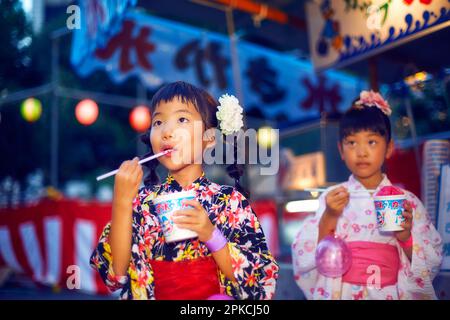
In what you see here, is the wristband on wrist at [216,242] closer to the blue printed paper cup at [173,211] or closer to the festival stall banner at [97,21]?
the blue printed paper cup at [173,211]

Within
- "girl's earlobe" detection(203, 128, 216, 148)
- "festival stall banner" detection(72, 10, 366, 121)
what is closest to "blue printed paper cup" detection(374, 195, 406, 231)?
"girl's earlobe" detection(203, 128, 216, 148)

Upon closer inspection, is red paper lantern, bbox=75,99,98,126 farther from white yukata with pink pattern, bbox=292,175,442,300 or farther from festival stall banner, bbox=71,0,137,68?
white yukata with pink pattern, bbox=292,175,442,300

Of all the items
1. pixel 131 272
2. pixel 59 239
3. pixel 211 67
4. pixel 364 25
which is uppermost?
pixel 211 67

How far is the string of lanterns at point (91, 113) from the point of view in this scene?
6.90 m

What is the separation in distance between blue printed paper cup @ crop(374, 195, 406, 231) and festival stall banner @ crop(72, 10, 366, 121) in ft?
12.7

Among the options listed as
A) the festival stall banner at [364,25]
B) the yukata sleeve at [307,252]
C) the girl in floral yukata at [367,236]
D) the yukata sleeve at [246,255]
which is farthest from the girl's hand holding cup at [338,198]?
the festival stall banner at [364,25]

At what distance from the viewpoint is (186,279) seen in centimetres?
220

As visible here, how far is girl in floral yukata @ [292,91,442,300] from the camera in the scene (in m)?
2.77

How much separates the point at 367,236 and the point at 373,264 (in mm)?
184

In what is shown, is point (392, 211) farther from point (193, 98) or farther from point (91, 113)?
point (91, 113)

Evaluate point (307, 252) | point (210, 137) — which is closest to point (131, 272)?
point (210, 137)

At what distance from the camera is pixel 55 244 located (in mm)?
6855

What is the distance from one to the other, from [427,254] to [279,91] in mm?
5395

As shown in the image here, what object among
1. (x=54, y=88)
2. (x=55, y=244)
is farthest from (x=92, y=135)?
(x=55, y=244)
